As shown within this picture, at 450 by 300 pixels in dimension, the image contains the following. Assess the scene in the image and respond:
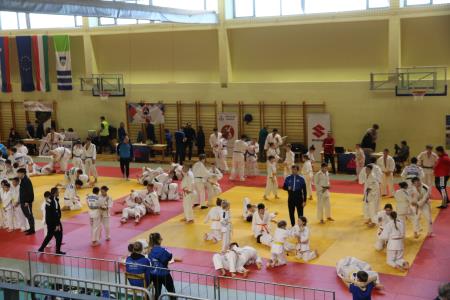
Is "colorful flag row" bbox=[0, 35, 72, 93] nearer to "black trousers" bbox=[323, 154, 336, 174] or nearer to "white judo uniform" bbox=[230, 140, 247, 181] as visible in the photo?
"white judo uniform" bbox=[230, 140, 247, 181]

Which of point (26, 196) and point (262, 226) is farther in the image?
point (26, 196)

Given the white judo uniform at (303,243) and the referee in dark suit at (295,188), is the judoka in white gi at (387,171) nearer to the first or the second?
the referee in dark suit at (295,188)

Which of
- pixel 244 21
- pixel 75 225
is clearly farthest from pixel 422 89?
pixel 75 225

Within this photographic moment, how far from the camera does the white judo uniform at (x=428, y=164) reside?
17375 mm

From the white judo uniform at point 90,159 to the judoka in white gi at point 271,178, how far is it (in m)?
6.96

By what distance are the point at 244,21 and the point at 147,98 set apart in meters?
6.00

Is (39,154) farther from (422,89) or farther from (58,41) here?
(422,89)

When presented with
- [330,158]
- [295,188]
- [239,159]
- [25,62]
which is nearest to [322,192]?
[295,188]

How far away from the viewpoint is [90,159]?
21719mm

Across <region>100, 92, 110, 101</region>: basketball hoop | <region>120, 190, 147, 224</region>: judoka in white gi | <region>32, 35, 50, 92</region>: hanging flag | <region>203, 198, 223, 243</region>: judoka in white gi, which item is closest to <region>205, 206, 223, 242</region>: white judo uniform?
<region>203, 198, 223, 243</region>: judoka in white gi

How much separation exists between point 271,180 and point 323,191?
3115mm

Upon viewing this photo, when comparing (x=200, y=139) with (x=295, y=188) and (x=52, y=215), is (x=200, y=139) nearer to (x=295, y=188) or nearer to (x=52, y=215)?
(x=295, y=188)

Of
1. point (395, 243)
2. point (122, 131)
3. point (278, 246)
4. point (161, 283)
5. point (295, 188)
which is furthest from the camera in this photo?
point (122, 131)

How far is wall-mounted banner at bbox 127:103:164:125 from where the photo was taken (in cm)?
2705
